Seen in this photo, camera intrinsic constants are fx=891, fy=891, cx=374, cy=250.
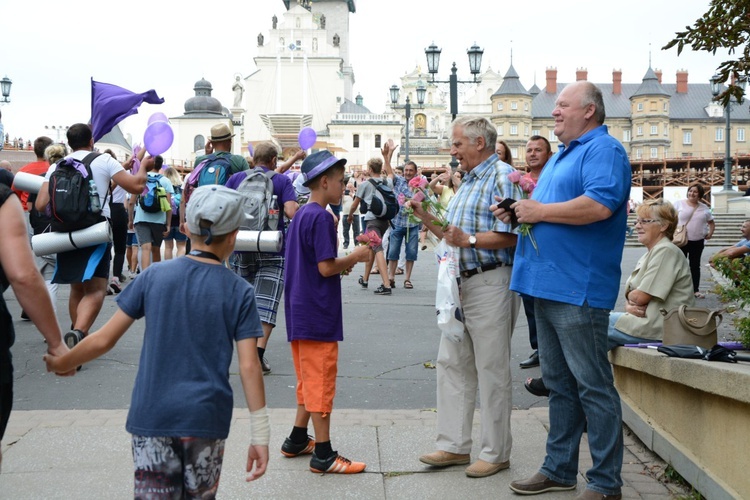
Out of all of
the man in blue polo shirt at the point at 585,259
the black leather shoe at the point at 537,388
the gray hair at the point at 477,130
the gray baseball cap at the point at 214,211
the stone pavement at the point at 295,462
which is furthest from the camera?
the black leather shoe at the point at 537,388

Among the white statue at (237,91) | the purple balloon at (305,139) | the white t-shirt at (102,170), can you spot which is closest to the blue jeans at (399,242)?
the purple balloon at (305,139)

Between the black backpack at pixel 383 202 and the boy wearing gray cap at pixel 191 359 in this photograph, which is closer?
the boy wearing gray cap at pixel 191 359

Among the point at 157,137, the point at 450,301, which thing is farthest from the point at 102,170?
the point at 450,301

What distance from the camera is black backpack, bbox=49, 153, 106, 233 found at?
7293 millimetres

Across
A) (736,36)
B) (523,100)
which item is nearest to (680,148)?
(523,100)

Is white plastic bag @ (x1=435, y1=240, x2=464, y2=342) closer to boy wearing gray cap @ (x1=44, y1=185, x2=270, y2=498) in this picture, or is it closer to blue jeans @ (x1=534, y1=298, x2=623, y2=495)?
blue jeans @ (x1=534, y1=298, x2=623, y2=495)

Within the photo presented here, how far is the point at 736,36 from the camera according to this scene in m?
6.68

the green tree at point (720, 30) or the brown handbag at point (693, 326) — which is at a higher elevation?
the green tree at point (720, 30)

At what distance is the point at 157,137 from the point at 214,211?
10.7 feet

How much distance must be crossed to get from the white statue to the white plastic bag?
116240 millimetres

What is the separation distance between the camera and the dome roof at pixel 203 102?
116m

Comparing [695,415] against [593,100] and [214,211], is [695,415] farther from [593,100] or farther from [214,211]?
[214,211]

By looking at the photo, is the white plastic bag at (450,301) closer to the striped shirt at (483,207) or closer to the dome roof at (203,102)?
the striped shirt at (483,207)

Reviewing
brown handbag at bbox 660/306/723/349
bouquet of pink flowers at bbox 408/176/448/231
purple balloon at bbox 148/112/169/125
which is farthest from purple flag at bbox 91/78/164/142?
brown handbag at bbox 660/306/723/349
